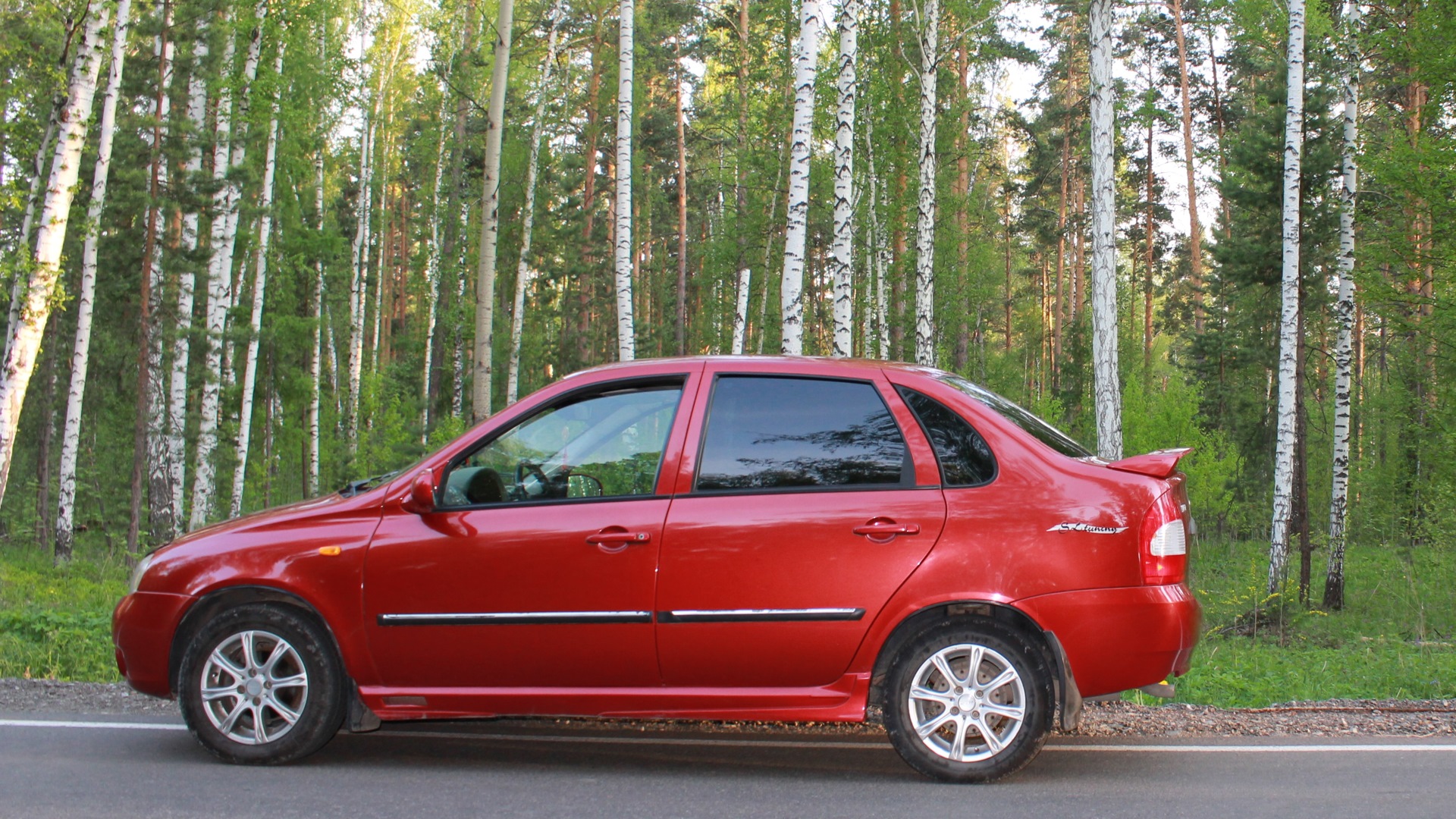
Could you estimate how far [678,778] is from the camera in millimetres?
4742

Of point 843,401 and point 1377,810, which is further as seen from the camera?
point 843,401

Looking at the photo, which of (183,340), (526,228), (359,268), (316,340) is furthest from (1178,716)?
(359,268)

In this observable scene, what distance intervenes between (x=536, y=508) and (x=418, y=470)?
59 centimetres

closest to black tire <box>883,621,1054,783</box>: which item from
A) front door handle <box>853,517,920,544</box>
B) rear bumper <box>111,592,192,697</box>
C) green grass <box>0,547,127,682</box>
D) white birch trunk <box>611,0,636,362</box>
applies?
front door handle <box>853,517,920,544</box>

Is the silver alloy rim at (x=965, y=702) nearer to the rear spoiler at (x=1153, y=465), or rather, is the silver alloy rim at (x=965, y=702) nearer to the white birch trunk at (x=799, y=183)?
the rear spoiler at (x=1153, y=465)

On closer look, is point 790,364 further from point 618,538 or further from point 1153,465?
point 1153,465

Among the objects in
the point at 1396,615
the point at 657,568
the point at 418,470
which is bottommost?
the point at 1396,615

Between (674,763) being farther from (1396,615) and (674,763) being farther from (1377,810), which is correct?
(1396,615)

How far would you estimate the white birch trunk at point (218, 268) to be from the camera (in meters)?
18.4

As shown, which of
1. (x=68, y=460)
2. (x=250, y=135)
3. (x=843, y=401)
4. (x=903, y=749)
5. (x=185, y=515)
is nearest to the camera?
(x=903, y=749)

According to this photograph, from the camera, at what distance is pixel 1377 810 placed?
4.24 metres

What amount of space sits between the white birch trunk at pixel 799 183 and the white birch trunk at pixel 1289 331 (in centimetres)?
822

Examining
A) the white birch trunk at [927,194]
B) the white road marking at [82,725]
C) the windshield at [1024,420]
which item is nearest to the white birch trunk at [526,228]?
the white birch trunk at [927,194]

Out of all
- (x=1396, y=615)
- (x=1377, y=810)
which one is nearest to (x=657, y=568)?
(x=1377, y=810)
